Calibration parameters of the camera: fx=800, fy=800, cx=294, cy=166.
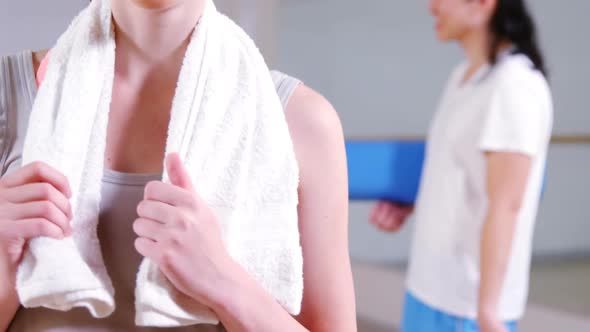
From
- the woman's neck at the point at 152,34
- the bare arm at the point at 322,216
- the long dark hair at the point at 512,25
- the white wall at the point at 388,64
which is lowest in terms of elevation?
the white wall at the point at 388,64

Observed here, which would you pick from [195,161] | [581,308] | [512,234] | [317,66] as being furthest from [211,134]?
[581,308]

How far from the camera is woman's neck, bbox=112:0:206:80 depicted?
0.43 meters

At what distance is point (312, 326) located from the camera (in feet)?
1.58

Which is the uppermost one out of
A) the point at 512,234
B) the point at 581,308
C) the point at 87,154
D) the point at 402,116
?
the point at 87,154

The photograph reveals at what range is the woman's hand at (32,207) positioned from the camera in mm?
383

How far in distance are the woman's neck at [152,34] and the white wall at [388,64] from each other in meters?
2.37

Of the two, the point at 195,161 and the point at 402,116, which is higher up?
the point at 195,161

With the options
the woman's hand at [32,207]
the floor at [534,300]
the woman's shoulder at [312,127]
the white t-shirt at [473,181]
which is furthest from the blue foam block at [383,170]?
the woman's hand at [32,207]

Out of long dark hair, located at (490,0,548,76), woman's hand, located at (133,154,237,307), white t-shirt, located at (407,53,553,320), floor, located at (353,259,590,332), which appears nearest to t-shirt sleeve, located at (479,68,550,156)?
white t-shirt, located at (407,53,553,320)

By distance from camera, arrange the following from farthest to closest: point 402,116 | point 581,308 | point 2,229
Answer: point 402,116 → point 581,308 → point 2,229

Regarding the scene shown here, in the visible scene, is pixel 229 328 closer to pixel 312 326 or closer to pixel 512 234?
pixel 312 326

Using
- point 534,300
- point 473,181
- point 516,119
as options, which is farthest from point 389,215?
point 534,300

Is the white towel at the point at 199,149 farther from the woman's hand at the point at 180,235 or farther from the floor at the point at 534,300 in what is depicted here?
the floor at the point at 534,300

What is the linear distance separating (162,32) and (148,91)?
0.14 feet
